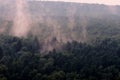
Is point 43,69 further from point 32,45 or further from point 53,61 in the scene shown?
point 32,45

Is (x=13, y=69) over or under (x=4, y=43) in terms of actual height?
under

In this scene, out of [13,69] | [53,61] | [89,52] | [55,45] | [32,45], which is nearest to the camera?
[13,69]

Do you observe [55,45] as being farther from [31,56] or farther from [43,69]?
[43,69]

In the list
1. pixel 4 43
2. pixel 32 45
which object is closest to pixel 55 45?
pixel 32 45

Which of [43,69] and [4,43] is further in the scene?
[4,43]

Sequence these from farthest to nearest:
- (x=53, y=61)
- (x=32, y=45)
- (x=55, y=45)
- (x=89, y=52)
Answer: (x=55, y=45) → (x=32, y=45) → (x=89, y=52) → (x=53, y=61)

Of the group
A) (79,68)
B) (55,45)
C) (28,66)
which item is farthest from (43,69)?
(55,45)
